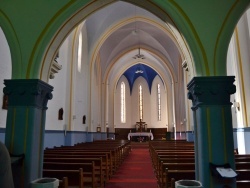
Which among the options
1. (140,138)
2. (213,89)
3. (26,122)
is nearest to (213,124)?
(213,89)

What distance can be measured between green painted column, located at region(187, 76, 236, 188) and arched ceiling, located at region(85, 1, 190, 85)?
9.30 m

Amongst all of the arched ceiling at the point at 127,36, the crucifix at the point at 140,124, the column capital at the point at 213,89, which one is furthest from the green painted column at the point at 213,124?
the crucifix at the point at 140,124

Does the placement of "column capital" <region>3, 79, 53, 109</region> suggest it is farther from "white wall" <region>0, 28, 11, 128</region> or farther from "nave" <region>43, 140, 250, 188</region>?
"white wall" <region>0, 28, 11, 128</region>

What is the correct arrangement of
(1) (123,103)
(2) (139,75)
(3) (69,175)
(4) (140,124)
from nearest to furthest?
(3) (69,175) < (4) (140,124) < (1) (123,103) < (2) (139,75)

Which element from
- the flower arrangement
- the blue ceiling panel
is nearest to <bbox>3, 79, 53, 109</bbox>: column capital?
the flower arrangement

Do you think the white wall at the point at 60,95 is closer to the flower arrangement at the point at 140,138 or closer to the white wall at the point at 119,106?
the flower arrangement at the point at 140,138

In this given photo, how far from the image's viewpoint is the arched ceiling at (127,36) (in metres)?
13.6

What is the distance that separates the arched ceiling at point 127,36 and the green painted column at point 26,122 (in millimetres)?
9705

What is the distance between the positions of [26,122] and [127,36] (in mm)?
14542

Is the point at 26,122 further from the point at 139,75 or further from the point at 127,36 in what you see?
the point at 139,75

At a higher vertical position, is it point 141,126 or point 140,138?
point 141,126

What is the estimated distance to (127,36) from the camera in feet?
58.1

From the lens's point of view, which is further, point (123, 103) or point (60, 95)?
point (123, 103)

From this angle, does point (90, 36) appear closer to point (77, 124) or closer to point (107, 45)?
point (107, 45)
